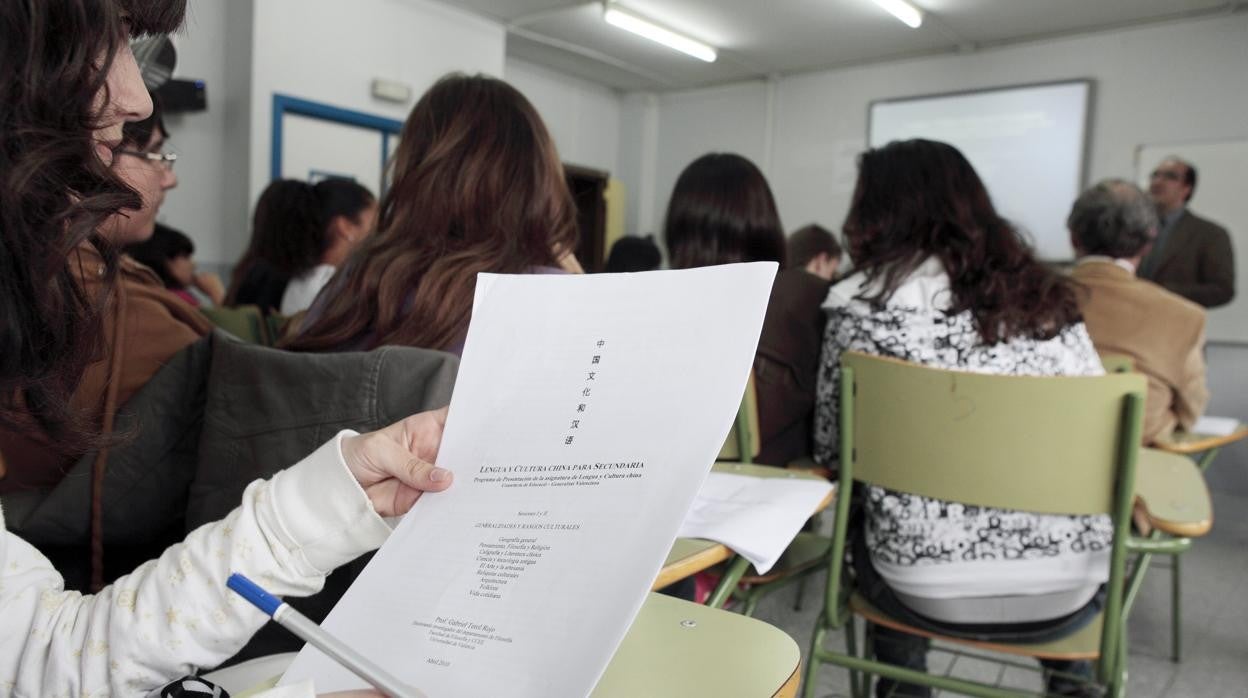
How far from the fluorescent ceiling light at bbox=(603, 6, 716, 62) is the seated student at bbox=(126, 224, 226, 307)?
2953mm

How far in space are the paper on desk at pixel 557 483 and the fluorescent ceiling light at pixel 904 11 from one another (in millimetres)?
5092

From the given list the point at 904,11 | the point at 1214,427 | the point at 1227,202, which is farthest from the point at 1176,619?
the point at 904,11

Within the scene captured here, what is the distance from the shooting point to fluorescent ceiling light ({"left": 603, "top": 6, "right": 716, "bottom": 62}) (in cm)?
549

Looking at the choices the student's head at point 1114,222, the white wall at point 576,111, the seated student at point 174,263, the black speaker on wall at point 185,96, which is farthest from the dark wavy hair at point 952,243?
the white wall at point 576,111

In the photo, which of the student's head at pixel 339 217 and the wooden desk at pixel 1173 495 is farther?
the student's head at pixel 339 217

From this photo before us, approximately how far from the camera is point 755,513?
1093mm

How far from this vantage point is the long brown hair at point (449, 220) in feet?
3.95

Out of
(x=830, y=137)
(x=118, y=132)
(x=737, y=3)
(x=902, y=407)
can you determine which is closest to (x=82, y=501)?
(x=118, y=132)

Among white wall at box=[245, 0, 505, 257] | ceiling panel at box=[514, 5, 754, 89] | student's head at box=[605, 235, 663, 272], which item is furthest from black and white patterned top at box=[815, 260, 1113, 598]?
ceiling panel at box=[514, 5, 754, 89]

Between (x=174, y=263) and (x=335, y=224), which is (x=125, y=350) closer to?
(x=335, y=224)

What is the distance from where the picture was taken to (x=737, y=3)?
17.2ft

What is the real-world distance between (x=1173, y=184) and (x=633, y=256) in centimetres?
273

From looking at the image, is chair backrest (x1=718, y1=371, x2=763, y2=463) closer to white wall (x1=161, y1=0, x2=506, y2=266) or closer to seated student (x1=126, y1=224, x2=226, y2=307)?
seated student (x1=126, y1=224, x2=226, y2=307)

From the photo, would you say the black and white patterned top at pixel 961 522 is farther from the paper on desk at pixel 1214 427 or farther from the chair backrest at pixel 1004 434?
the paper on desk at pixel 1214 427
